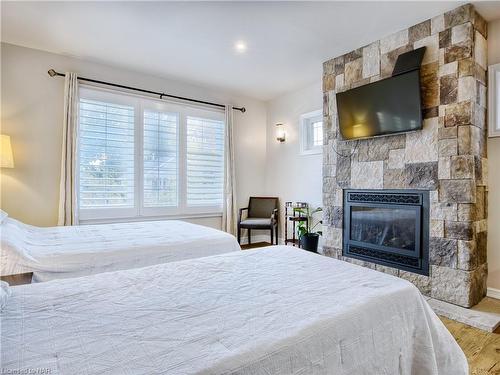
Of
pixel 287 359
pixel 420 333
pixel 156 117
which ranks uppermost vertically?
pixel 156 117

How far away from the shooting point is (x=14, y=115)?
3342 millimetres

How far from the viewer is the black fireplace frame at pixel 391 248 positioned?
2789mm

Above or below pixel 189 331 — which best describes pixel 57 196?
above

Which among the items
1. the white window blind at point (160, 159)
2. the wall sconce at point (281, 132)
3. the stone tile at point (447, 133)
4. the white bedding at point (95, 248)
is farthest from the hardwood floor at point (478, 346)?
the white window blind at point (160, 159)

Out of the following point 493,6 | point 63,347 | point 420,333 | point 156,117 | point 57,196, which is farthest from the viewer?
point 156,117

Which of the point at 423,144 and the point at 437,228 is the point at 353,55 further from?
the point at 437,228

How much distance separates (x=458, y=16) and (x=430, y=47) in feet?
0.97

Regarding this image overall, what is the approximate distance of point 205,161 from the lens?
4.74 m

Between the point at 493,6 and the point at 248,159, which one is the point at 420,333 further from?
the point at 248,159

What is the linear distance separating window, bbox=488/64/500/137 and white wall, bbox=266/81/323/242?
2050 millimetres

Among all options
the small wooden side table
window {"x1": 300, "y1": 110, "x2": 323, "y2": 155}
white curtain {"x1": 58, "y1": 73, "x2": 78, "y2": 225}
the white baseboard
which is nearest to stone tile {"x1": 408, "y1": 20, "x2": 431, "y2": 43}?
window {"x1": 300, "y1": 110, "x2": 323, "y2": 155}

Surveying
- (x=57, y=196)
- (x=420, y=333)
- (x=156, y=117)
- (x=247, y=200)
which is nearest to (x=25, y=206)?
(x=57, y=196)

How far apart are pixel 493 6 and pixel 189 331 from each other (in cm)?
348

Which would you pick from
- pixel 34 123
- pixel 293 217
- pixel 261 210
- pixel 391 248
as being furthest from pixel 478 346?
pixel 34 123
